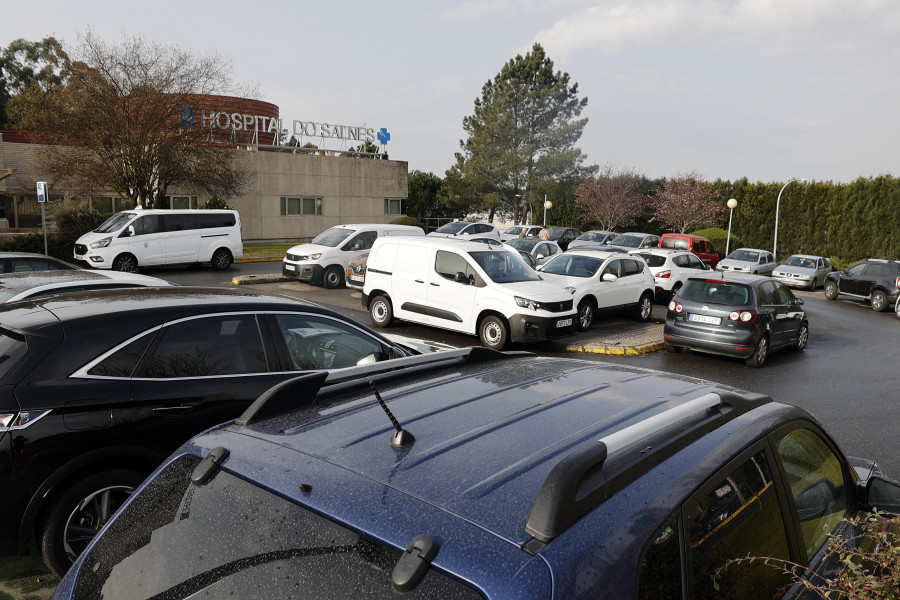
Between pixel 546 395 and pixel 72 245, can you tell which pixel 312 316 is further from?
pixel 72 245

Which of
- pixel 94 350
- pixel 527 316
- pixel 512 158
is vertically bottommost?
pixel 527 316

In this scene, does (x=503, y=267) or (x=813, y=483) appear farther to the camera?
(x=503, y=267)

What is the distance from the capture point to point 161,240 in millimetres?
22344

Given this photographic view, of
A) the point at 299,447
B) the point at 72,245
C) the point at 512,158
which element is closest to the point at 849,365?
the point at 299,447

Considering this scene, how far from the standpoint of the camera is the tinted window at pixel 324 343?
5.01m

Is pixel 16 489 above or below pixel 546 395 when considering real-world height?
below

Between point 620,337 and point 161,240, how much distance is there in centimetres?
1589

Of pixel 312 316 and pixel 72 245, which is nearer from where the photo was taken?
pixel 312 316

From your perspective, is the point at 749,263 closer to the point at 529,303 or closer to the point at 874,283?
the point at 874,283

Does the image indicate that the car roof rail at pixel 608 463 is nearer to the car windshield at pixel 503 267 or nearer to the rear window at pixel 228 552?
the rear window at pixel 228 552

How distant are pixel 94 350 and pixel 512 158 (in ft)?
168

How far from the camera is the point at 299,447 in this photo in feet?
6.50

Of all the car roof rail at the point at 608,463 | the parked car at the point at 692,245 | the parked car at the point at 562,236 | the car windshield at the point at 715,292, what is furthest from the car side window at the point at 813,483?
the parked car at the point at 562,236

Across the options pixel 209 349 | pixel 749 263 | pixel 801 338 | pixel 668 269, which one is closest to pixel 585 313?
pixel 801 338
